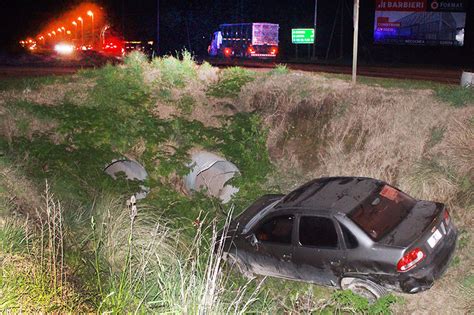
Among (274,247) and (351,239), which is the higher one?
(351,239)

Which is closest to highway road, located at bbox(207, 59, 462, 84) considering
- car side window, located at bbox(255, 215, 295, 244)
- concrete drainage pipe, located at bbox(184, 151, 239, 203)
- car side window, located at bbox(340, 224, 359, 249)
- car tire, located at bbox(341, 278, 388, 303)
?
concrete drainage pipe, located at bbox(184, 151, 239, 203)

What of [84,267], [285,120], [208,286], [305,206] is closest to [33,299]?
[84,267]

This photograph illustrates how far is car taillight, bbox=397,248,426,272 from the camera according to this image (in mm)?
6836

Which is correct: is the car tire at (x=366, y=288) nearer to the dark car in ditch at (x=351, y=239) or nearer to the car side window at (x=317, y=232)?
the dark car in ditch at (x=351, y=239)

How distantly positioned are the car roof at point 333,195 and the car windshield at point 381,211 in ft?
0.37

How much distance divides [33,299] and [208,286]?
1.68 meters

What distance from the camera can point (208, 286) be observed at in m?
4.62

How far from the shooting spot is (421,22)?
122 ft

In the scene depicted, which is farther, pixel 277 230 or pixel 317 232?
pixel 277 230

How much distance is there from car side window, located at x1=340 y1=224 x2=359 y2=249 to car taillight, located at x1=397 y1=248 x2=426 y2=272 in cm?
65

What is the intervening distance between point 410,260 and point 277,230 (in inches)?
84.1

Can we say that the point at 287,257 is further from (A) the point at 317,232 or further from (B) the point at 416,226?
(B) the point at 416,226

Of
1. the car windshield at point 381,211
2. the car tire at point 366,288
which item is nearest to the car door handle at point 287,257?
the car tire at point 366,288

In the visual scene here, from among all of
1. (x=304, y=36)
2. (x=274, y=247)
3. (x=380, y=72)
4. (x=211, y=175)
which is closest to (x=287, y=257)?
(x=274, y=247)
